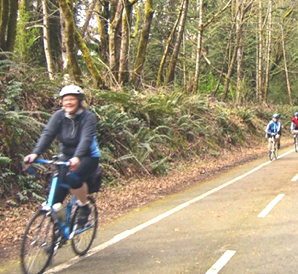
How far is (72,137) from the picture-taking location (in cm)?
536

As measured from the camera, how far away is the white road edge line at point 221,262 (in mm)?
5520

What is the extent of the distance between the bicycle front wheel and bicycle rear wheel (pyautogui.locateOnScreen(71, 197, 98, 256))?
1.82 ft

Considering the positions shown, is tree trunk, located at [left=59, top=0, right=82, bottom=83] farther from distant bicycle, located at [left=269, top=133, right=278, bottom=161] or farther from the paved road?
distant bicycle, located at [left=269, top=133, right=278, bottom=161]

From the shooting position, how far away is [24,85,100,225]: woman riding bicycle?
5.27 meters

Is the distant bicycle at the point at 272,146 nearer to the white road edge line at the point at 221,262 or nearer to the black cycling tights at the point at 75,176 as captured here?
the white road edge line at the point at 221,262

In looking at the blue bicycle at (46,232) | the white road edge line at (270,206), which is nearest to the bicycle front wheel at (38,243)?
the blue bicycle at (46,232)

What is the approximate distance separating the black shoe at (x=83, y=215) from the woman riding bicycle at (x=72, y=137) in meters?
0.44

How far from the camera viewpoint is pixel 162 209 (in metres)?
9.38

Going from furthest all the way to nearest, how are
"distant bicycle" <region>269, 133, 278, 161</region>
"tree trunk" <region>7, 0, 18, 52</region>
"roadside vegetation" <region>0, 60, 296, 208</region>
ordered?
"distant bicycle" <region>269, 133, 278, 161</region> < "tree trunk" <region>7, 0, 18, 52</region> < "roadside vegetation" <region>0, 60, 296, 208</region>

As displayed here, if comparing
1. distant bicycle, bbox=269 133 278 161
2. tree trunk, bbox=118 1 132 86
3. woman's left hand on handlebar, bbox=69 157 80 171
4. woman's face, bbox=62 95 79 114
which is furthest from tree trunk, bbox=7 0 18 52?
distant bicycle, bbox=269 133 278 161

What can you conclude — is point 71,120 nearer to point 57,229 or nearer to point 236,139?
point 57,229

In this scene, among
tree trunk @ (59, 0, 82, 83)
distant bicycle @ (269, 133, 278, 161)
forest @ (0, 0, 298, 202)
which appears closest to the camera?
forest @ (0, 0, 298, 202)

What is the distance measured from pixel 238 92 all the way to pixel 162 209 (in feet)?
72.3

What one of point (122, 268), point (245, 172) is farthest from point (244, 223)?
point (245, 172)
